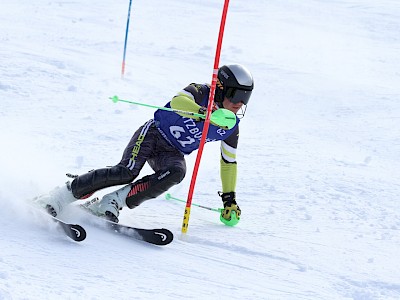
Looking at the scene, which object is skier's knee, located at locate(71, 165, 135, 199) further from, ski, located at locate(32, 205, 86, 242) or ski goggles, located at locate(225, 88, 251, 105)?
ski goggles, located at locate(225, 88, 251, 105)

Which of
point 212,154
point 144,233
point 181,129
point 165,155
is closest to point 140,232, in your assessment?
point 144,233

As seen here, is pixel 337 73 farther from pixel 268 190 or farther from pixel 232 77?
pixel 232 77

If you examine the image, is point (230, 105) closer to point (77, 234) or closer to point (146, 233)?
point (146, 233)

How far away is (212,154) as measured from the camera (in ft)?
23.6

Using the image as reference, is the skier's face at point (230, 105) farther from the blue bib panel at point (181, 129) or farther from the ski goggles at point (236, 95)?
the blue bib panel at point (181, 129)

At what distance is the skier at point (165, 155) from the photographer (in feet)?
14.7

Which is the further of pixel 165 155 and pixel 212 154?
pixel 212 154

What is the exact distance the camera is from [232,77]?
4.79 m

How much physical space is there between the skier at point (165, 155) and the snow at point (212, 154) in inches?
7.1

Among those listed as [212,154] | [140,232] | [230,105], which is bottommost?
[212,154]

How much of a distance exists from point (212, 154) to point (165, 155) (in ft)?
7.99

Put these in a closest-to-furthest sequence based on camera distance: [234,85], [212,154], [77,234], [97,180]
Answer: [77,234] → [97,180] → [234,85] → [212,154]

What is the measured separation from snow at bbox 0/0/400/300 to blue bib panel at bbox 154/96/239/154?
1.90 ft

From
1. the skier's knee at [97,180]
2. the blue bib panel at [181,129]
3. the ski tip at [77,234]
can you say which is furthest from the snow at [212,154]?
the blue bib panel at [181,129]
